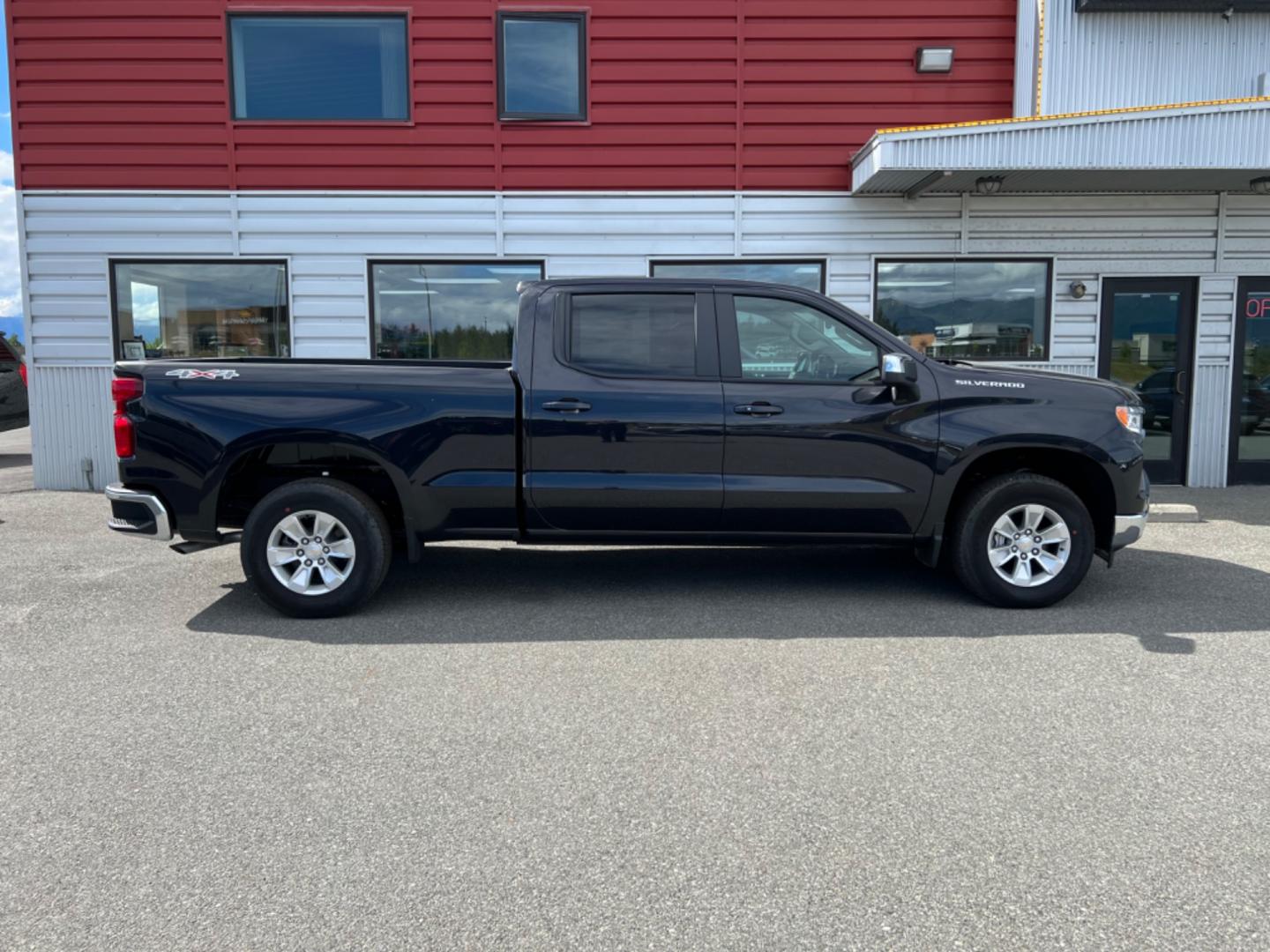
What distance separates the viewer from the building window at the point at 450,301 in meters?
10.2

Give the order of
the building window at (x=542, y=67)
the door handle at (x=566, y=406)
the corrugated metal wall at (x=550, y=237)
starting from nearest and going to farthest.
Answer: the door handle at (x=566, y=406) → the building window at (x=542, y=67) → the corrugated metal wall at (x=550, y=237)

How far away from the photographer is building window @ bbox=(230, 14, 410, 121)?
10016 mm

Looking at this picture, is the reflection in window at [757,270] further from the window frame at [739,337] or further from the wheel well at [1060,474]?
the wheel well at [1060,474]

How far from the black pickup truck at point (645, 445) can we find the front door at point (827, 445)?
1cm

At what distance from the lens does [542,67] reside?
33.0 ft

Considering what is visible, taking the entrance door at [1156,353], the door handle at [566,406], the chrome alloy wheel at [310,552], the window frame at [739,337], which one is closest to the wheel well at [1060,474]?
the window frame at [739,337]

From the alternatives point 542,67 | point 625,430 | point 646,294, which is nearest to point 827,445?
point 625,430

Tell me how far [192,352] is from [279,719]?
753 centimetres

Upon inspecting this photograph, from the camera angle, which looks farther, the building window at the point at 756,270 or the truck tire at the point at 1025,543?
the building window at the point at 756,270

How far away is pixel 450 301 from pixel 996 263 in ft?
18.9

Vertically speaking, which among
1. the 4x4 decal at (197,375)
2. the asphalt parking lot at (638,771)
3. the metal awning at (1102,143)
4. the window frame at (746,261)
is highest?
the metal awning at (1102,143)

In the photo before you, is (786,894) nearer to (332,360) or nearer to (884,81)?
(332,360)

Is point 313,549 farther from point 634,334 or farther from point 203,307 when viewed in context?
point 203,307

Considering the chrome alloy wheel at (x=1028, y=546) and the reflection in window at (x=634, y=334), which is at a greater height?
the reflection in window at (x=634, y=334)
